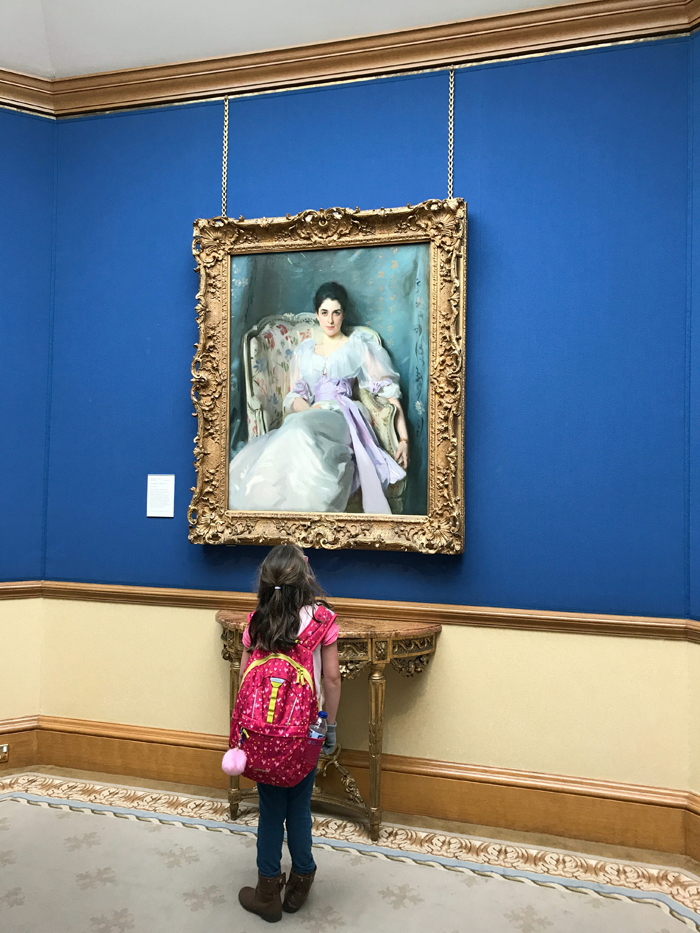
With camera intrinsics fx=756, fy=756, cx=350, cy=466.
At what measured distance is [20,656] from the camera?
4645 millimetres

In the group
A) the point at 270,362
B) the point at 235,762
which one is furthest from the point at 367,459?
the point at 235,762

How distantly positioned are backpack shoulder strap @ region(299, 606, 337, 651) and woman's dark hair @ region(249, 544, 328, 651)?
51 millimetres

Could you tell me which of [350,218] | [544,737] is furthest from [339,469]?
[544,737]

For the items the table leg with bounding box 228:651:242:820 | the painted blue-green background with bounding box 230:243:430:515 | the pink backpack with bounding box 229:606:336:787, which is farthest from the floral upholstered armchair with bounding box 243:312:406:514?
the pink backpack with bounding box 229:606:336:787

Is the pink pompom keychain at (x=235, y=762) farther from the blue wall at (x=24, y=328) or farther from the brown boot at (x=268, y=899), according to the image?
the blue wall at (x=24, y=328)

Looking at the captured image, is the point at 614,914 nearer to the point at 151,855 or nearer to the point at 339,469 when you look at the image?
the point at 151,855

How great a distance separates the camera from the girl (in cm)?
292

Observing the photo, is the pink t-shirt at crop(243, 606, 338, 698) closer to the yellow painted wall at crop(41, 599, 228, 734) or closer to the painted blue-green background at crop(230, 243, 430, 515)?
the painted blue-green background at crop(230, 243, 430, 515)

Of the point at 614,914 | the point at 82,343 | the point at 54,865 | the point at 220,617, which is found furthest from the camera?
the point at 82,343

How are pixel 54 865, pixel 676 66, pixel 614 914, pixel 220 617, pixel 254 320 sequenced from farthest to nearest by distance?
pixel 254 320, pixel 220 617, pixel 676 66, pixel 54 865, pixel 614 914

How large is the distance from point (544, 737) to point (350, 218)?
2.93 m

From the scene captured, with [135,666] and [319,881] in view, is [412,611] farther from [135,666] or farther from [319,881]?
[135,666]

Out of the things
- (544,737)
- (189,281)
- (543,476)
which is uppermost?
(189,281)

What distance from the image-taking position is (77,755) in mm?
4566
